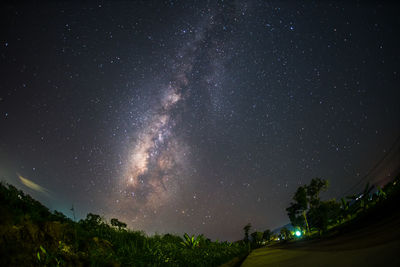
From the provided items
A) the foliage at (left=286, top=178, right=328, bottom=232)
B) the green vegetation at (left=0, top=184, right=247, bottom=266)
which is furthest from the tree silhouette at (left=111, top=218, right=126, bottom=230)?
the foliage at (left=286, top=178, right=328, bottom=232)

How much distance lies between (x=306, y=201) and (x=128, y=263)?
31.4 meters

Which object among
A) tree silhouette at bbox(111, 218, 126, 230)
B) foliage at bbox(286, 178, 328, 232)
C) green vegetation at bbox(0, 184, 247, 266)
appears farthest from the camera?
foliage at bbox(286, 178, 328, 232)

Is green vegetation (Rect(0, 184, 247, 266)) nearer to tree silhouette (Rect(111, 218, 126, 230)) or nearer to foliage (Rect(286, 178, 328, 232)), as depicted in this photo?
tree silhouette (Rect(111, 218, 126, 230))

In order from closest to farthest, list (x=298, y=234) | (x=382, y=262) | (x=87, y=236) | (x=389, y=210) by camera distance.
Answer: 1. (x=382, y=262)
2. (x=389, y=210)
3. (x=87, y=236)
4. (x=298, y=234)

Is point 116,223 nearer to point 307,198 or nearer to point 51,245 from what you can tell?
point 51,245

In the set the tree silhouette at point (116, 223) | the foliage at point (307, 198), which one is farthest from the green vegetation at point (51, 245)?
the foliage at point (307, 198)

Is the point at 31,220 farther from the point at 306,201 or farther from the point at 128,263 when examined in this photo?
the point at 306,201

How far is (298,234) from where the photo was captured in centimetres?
2703

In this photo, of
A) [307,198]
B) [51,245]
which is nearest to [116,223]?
[51,245]

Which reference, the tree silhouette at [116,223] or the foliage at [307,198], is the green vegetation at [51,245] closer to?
the tree silhouette at [116,223]

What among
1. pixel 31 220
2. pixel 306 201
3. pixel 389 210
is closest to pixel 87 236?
pixel 31 220

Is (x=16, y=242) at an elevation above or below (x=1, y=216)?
below

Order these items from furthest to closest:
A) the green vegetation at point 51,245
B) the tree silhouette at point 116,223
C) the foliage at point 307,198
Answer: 1. the foliage at point 307,198
2. the tree silhouette at point 116,223
3. the green vegetation at point 51,245

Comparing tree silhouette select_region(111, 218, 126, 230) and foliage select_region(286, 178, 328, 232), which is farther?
foliage select_region(286, 178, 328, 232)
